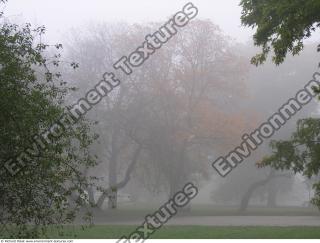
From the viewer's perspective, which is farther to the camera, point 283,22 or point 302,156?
point 302,156

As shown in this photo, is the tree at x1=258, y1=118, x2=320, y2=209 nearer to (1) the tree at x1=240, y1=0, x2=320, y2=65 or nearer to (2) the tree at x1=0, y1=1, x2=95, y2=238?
(1) the tree at x1=240, y1=0, x2=320, y2=65

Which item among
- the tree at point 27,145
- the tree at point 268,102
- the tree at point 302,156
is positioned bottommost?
the tree at point 302,156

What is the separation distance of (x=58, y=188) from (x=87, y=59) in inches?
1038

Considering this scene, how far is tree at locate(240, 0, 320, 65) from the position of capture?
35.1 feet

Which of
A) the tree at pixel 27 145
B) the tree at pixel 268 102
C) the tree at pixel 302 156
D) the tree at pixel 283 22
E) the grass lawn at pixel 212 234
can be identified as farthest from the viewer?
the tree at pixel 268 102

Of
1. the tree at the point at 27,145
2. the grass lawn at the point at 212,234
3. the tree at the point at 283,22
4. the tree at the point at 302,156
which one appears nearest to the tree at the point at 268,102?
the grass lawn at the point at 212,234

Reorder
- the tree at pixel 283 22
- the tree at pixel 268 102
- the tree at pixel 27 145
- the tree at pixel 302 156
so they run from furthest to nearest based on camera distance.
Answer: the tree at pixel 268 102 < the tree at pixel 302 156 < the tree at pixel 283 22 < the tree at pixel 27 145

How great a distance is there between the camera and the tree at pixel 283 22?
421 inches

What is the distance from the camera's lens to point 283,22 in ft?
37.0

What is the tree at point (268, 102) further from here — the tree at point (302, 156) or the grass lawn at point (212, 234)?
the tree at point (302, 156)

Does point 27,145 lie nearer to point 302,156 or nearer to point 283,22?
point 283,22

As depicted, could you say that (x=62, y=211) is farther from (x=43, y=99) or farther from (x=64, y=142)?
(x=43, y=99)

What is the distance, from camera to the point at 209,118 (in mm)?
36062

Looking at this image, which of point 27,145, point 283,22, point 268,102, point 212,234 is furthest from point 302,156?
point 268,102
